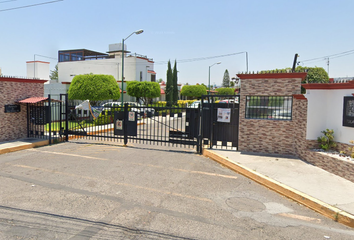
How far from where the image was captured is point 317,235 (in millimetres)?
4766

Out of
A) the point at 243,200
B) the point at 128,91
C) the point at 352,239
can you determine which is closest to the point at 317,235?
the point at 352,239

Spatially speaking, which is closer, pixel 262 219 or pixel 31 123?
pixel 262 219

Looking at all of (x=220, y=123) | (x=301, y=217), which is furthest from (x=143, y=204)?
(x=220, y=123)

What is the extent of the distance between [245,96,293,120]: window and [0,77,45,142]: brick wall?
1033 centimetres

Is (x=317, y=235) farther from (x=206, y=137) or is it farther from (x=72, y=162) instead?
(x=72, y=162)

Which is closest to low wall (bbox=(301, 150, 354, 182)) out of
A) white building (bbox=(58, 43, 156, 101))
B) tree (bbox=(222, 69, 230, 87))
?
white building (bbox=(58, 43, 156, 101))

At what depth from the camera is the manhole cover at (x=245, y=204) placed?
5.79 metres

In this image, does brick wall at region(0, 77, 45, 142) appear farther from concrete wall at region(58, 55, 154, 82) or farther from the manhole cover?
concrete wall at region(58, 55, 154, 82)

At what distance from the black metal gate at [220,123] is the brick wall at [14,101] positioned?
8610 mm

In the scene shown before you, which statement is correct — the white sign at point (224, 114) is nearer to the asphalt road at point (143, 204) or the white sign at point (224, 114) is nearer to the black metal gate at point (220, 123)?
the black metal gate at point (220, 123)

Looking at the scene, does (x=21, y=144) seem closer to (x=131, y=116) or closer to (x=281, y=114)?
(x=131, y=116)

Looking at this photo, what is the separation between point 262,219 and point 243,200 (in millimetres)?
1003

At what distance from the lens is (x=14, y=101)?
12.6 metres

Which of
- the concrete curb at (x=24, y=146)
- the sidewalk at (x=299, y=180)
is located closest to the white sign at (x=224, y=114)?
the sidewalk at (x=299, y=180)
